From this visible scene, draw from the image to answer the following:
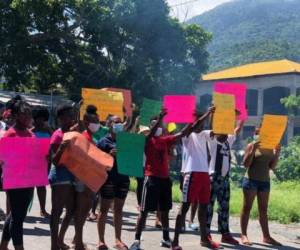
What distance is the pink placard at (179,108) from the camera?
283 inches

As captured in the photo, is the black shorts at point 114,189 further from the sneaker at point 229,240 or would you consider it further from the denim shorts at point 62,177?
the sneaker at point 229,240

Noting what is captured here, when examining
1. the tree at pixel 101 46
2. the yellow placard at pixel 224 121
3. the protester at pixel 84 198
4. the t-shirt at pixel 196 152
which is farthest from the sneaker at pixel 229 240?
the tree at pixel 101 46

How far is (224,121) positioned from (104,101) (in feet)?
5.39

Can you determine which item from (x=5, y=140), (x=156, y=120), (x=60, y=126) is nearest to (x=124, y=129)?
(x=156, y=120)

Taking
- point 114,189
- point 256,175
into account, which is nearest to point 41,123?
point 114,189

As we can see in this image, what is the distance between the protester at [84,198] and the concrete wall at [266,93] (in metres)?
40.4

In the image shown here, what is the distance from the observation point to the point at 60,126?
590cm

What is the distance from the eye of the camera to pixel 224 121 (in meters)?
7.26

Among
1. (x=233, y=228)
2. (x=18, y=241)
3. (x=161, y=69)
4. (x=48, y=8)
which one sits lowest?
(x=233, y=228)

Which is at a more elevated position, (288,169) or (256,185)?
(256,185)

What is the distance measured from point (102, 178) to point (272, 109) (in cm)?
4545

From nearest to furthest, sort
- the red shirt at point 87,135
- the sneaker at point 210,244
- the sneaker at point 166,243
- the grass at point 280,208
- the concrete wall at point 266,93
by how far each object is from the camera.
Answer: the red shirt at point 87,135
the sneaker at point 166,243
the sneaker at point 210,244
the grass at point 280,208
the concrete wall at point 266,93

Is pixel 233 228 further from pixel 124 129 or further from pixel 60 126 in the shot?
pixel 60 126

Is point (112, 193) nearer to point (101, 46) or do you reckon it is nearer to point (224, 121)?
point (224, 121)
